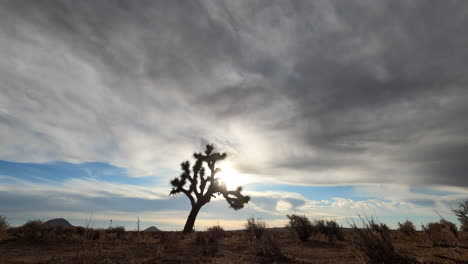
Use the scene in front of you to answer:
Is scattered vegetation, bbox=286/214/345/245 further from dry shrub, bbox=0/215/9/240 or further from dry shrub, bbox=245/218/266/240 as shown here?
dry shrub, bbox=0/215/9/240

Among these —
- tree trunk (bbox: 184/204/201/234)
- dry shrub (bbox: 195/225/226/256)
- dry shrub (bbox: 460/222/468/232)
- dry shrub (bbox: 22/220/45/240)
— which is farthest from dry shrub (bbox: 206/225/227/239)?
dry shrub (bbox: 460/222/468/232)

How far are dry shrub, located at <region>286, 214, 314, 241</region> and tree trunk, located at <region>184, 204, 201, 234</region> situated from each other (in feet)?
33.0

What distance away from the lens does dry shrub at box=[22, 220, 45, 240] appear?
13.0 meters

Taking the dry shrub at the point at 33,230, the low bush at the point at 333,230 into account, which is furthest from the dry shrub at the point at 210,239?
the dry shrub at the point at 33,230

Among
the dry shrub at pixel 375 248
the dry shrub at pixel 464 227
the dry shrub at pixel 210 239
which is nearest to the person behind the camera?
the dry shrub at pixel 375 248

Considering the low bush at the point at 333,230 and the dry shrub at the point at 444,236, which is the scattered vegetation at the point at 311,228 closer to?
the low bush at the point at 333,230

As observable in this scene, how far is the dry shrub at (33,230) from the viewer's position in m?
13.0

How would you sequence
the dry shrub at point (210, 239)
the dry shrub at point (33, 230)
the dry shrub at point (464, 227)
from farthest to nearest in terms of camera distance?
the dry shrub at point (464, 227) → the dry shrub at point (33, 230) → the dry shrub at point (210, 239)

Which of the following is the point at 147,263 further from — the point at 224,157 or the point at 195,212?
the point at 224,157

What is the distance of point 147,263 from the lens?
7434 mm

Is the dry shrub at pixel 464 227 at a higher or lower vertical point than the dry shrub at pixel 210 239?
higher

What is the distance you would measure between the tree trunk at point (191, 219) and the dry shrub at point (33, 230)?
10.5 metres

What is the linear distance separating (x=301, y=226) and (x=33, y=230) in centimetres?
1527

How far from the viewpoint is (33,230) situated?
13750 millimetres
